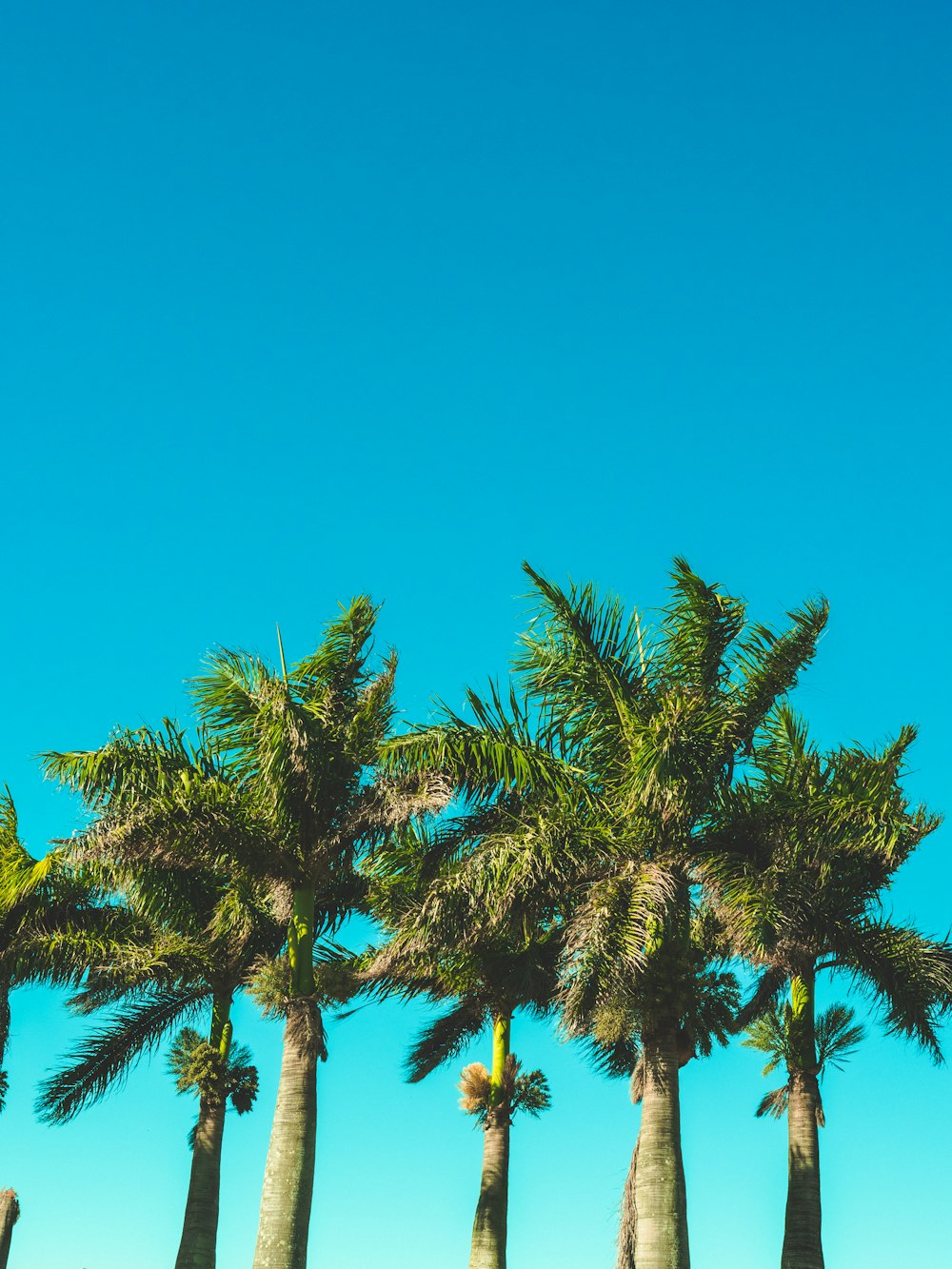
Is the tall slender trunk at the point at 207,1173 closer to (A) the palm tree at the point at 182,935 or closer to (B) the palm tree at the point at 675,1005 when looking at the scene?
(A) the palm tree at the point at 182,935

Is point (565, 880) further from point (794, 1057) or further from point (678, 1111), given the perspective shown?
point (794, 1057)

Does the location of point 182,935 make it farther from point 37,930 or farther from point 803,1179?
point 803,1179

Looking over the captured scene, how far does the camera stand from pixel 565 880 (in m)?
17.6

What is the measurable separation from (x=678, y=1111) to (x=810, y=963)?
4591mm

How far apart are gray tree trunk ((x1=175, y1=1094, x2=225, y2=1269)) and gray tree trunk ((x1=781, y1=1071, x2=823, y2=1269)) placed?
9.27 metres

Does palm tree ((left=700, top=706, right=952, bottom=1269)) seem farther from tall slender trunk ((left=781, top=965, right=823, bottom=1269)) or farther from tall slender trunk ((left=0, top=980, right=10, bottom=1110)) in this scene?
tall slender trunk ((left=0, top=980, right=10, bottom=1110))

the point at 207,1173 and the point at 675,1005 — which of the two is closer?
the point at 675,1005

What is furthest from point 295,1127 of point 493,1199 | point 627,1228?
point 627,1228

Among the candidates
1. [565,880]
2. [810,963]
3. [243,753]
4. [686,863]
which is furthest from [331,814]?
[810,963]

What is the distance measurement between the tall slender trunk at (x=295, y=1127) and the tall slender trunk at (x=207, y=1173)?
556 centimetres

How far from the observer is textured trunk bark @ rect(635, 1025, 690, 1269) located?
53.7ft

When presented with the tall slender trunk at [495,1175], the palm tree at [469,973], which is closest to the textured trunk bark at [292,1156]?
the palm tree at [469,973]

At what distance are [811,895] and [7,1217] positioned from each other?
41.7 feet

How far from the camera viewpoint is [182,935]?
2300 cm
